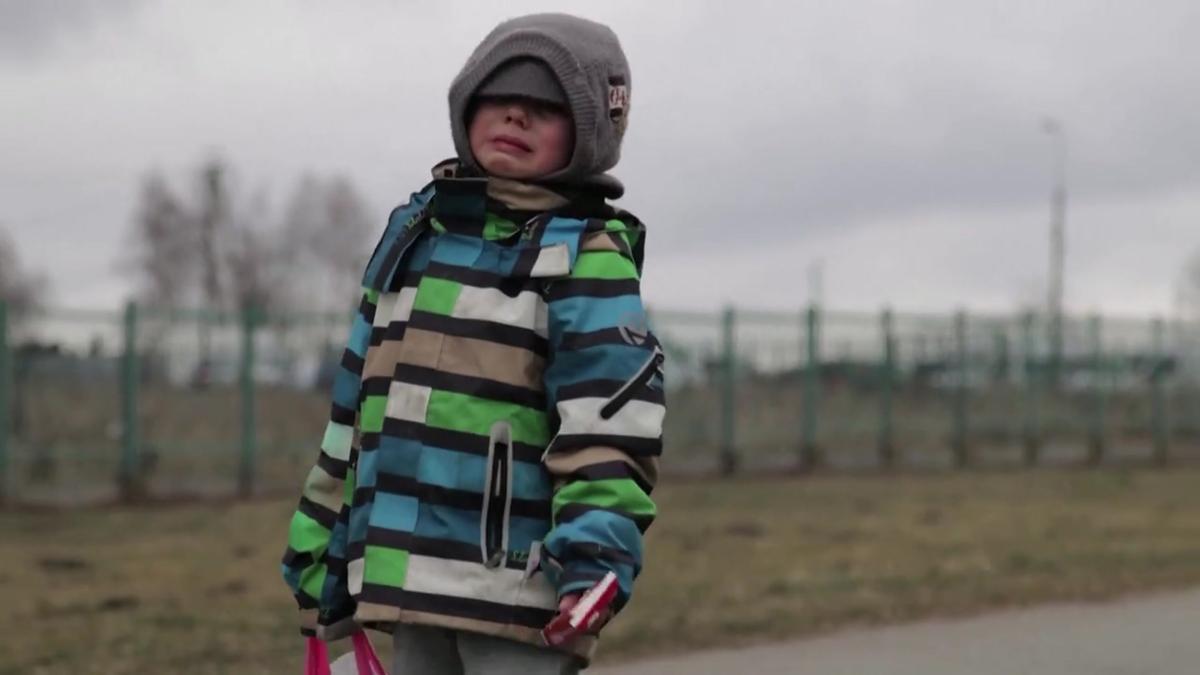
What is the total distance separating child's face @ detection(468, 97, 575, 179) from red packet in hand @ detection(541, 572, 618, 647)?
72cm

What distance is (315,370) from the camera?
14812 mm

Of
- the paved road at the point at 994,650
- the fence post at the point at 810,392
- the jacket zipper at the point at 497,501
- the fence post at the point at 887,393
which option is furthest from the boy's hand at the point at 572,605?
the fence post at the point at 887,393

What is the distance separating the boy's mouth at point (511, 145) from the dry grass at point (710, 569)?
337 cm

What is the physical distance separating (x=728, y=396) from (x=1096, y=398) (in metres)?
6.66

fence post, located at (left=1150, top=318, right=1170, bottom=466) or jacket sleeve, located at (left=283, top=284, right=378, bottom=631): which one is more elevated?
jacket sleeve, located at (left=283, top=284, right=378, bottom=631)

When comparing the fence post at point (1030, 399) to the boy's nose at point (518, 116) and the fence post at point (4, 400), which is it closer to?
the fence post at point (4, 400)

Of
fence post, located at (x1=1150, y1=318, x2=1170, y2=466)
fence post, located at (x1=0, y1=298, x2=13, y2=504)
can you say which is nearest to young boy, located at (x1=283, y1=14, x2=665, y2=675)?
fence post, located at (x1=0, y1=298, x2=13, y2=504)

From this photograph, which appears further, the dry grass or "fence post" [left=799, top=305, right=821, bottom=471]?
"fence post" [left=799, top=305, right=821, bottom=471]

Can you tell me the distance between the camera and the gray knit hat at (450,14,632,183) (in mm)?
2814

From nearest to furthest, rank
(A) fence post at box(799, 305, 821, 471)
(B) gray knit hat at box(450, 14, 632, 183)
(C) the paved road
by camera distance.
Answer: (B) gray knit hat at box(450, 14, 632, 183) → (C) the paved road → (A) fence post at box(799, 305, 821, 471)

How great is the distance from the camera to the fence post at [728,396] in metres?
17.8

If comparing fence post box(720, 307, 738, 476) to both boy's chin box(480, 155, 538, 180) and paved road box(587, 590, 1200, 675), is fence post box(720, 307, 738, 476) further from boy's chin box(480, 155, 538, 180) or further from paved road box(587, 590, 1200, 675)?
boy's chin box(480, 155, 538, 180)

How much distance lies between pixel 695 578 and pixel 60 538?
188 inches

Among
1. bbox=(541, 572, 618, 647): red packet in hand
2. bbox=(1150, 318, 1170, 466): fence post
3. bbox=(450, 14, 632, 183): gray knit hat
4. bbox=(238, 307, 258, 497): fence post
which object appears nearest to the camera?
bbox=(541, 572, 618, 647): red packet in hand
